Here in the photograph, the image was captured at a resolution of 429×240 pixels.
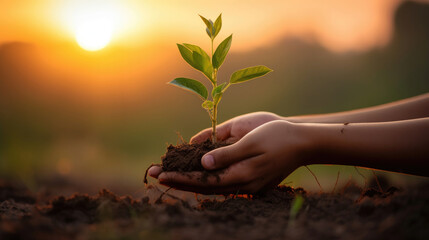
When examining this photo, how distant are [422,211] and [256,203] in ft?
2.44

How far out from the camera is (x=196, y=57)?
198cm

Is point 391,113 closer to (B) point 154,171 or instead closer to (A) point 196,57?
(A) point 196,57

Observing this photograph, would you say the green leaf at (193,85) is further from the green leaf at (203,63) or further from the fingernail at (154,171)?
the fingernail at (154,171)

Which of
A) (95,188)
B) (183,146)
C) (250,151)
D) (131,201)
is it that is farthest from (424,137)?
(95,188)

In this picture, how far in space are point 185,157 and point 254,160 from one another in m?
0.41

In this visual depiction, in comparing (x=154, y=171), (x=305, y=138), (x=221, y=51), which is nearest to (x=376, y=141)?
(x=305, y=138)

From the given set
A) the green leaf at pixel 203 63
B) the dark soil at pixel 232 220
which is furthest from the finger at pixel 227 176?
the green leaf at pixel 203 63

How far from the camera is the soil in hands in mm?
1854

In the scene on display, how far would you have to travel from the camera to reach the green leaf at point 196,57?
1.98 metres

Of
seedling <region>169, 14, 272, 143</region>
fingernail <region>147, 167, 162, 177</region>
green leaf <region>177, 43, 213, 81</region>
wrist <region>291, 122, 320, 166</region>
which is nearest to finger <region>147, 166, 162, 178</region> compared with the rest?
fingernail <region>147, 167, 162, 177</region>

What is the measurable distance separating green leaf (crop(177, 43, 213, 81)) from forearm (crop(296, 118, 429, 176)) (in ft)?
2.19

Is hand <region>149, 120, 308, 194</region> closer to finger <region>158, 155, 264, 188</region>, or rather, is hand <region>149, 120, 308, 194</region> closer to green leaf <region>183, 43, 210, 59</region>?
finger <region>158, 155, 264, 188</region>

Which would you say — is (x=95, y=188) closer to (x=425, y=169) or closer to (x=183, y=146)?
(x=183, y=146)

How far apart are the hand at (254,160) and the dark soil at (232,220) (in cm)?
11
